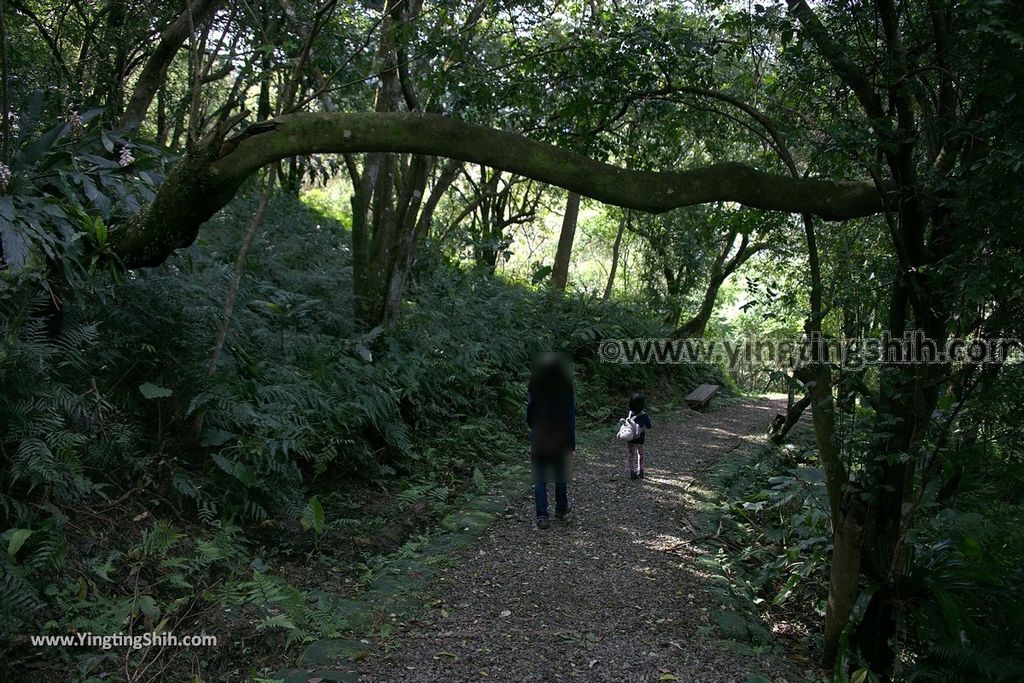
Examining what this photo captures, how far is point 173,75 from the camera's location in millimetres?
14016

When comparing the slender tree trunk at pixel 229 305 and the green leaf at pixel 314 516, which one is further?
the slender tree trunk at pixel 229 305

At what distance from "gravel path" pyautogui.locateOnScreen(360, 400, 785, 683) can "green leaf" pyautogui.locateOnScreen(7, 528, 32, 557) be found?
2090mm

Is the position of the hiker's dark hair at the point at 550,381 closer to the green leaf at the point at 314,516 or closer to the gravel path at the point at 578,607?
the gravel path at the point at 578,607

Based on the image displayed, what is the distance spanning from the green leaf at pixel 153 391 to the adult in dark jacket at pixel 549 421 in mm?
3202

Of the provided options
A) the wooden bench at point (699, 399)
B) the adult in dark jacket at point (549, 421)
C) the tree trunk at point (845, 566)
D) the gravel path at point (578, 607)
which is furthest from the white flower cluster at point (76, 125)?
the wooden bench at point (699, 399)

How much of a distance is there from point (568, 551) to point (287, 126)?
438 cm

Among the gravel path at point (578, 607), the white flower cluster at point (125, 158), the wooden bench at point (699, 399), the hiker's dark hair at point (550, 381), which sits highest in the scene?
the white flower cluster at point (125, 158)

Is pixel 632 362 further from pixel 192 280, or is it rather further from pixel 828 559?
pixel 192 280

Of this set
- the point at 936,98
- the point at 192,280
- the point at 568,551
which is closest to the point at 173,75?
the point at 192,280

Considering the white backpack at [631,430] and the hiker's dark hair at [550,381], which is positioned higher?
the hiker's dark hair at [550,381]

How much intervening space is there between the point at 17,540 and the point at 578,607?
376 cm

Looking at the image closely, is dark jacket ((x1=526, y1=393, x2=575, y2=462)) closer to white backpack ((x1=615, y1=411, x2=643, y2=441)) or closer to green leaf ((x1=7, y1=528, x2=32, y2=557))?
white backpack ((x1=615, y1=411, x2=643, y2=441))

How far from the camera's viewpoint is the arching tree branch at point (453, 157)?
446cm

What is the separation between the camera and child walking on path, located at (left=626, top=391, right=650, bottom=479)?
8781 mm
